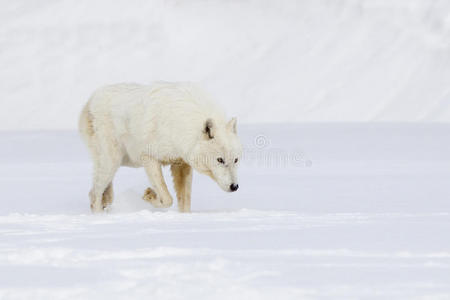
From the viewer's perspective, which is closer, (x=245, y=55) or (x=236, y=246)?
(x=236, y=246)

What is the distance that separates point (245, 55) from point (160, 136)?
48480mm

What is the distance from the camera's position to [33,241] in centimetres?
576

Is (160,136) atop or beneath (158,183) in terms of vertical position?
atop

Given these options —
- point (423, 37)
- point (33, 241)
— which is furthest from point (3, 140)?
point (423, 37)

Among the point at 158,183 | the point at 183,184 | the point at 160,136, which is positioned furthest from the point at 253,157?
the point at 160,136

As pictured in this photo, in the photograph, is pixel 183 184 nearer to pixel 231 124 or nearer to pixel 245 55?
pixel 231 124

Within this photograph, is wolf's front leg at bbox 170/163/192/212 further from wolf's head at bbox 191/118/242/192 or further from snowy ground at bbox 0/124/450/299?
snowy ground at bbox 0/124/450/299

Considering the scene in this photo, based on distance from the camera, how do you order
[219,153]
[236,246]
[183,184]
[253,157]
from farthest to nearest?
[253,157], [183,184], [219,153], [236,246]

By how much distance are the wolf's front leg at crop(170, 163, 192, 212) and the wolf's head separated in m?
0.65

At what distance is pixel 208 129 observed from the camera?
819 centimetres

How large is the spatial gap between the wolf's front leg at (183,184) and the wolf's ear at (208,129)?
801 mm

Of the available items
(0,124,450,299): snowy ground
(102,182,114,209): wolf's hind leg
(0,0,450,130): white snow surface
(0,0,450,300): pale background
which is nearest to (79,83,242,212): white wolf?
(102,182,114,209): wolf's hind leg

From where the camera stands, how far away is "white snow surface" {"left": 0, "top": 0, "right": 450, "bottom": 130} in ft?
163

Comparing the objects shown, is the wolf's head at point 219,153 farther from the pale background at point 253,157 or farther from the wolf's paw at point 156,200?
the wolf's paw at point 156,200
